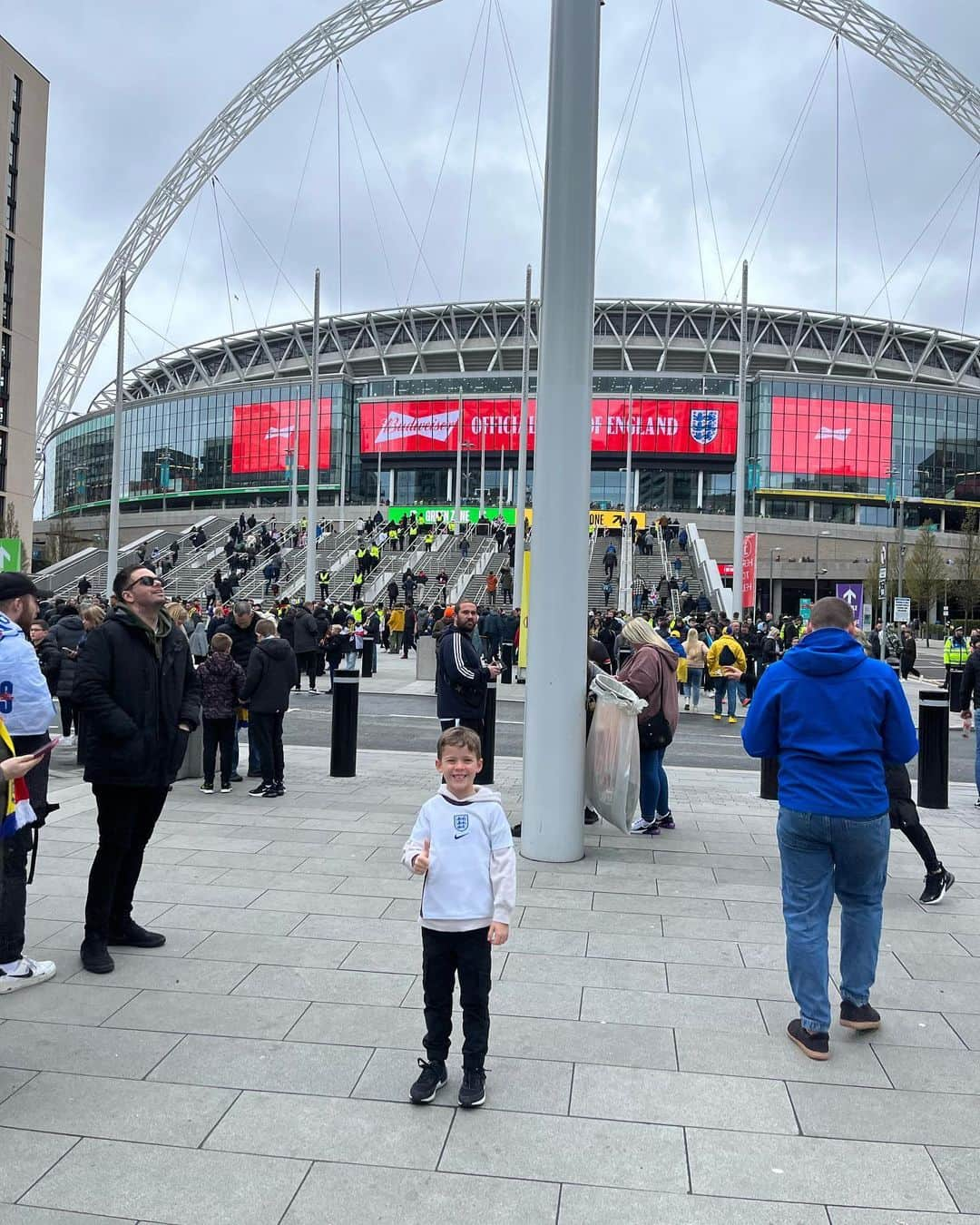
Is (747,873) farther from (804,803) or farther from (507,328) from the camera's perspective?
(507,328)

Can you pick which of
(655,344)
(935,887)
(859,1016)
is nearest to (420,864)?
(859,1016)

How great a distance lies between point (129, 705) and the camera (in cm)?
493

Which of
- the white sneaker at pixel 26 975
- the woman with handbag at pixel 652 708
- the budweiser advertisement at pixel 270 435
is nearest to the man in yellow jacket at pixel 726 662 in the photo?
the woman with handbag at pixel 652 708

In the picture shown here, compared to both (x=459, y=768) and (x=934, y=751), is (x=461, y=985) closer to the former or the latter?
(x=459, y=768)

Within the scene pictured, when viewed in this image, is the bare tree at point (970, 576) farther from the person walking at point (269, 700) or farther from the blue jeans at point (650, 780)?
the person walking at point (269, 700)

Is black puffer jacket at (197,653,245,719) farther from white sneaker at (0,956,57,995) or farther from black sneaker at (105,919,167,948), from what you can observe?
white sneaker at (0,956,57,995)

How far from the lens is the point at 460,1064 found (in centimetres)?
380

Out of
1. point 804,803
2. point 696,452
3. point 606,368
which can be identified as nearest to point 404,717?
point 804,803

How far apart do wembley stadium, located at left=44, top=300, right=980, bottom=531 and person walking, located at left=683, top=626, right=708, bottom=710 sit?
49461mm

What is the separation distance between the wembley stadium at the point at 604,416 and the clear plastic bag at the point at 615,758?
61216mm

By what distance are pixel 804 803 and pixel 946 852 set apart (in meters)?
4.22

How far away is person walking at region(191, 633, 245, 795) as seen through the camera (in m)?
9.09

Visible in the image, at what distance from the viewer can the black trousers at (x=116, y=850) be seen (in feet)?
16.0

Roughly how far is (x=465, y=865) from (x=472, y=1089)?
763 mm
